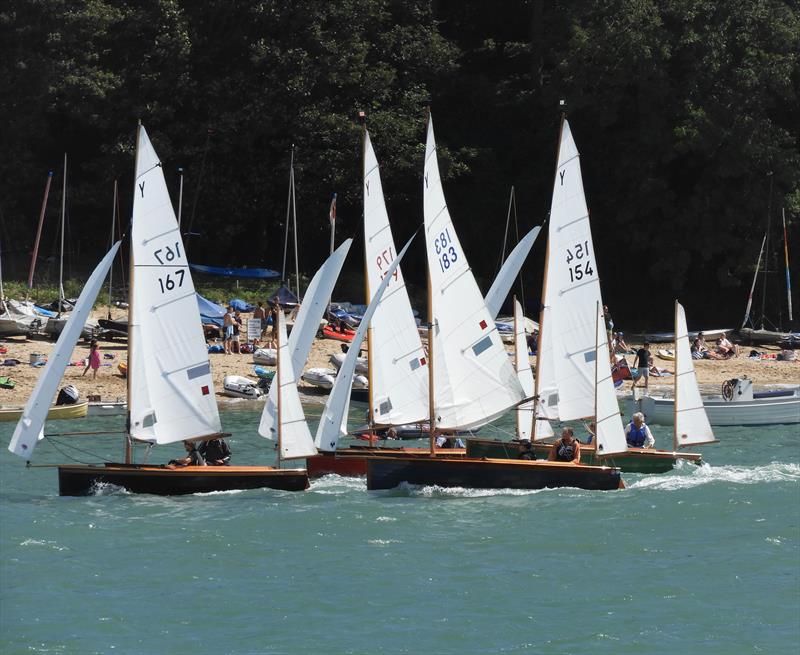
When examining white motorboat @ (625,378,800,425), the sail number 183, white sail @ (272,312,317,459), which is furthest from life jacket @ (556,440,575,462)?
white motorboat @ (625,378,800,425)

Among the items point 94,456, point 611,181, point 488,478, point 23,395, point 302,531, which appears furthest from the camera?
point 611,181

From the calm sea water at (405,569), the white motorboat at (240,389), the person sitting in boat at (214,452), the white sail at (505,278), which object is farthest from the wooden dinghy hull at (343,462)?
the white motorboat at (240,389)

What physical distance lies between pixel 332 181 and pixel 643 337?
13229mm

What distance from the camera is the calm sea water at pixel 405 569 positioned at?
20.8 meters

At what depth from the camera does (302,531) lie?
26234mm

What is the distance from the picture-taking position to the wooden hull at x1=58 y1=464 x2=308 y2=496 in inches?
1112

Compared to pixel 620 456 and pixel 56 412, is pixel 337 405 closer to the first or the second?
pixel 620 456

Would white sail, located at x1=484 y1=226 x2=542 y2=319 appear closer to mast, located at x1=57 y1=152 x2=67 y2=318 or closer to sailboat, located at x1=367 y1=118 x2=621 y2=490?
sailboat, located at x1=367 y1=118 x2=621 y2=490

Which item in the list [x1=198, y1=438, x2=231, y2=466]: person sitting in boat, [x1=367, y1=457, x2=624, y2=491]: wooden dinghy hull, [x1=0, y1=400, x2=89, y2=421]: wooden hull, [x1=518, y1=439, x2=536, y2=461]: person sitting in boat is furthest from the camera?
[x1=0, y1=400, x2=89, y2=421]: wooden hull

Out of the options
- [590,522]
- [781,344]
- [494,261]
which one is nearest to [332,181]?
[494,261]

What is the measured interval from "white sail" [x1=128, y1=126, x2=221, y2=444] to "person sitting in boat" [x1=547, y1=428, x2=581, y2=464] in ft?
23.2

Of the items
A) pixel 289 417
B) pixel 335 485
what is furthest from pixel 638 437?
pixel 289 417

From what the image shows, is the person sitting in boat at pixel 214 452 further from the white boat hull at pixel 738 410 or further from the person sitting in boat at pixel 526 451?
the white boat hull at pixel 738 410

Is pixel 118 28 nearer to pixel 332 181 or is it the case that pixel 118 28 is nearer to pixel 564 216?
pixel 332 181
